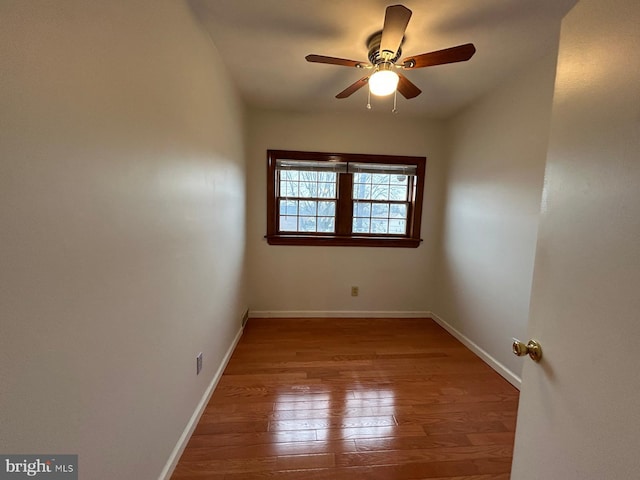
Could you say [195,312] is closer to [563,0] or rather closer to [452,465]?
[452,465]

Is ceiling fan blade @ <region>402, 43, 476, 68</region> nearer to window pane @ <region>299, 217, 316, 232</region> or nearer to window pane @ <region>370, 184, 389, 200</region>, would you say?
window pane @ <region>370, 184, 389, 200</region>

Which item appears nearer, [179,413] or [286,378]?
[179,413]

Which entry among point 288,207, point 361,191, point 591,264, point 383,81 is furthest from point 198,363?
point 361,191

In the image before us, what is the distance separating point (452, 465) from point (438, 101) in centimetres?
292

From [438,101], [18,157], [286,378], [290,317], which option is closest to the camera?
[18,157]

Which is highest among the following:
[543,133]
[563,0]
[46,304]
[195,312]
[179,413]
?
[563,0]

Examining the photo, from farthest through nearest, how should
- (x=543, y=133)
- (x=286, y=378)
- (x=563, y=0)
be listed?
(x=286, y=378) < (x=543, y=133) < (x=563, y=0)

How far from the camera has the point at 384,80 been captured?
1578 mm

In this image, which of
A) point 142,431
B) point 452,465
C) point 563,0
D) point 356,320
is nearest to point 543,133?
point 563,0

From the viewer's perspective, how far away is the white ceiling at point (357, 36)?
1.42 meters

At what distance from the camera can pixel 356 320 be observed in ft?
10.5

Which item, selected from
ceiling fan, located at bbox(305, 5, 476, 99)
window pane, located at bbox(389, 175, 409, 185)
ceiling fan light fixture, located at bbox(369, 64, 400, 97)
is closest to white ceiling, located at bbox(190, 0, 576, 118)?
ceiling fan, located at bbox(305, 5, 476, 99)

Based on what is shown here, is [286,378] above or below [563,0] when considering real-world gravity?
below

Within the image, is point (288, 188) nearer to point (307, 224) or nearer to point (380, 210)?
point (307, 224)
